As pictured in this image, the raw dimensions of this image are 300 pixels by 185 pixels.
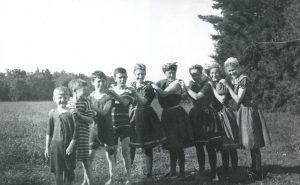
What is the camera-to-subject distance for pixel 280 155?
8.47 m

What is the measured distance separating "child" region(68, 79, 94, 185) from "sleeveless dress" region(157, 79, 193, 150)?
4.50 feet

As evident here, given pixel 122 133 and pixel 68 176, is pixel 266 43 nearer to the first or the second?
pixel 122 133

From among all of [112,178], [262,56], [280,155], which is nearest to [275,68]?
[262,56]

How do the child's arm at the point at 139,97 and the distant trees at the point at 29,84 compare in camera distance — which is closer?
the child's arm at the point at 139,97

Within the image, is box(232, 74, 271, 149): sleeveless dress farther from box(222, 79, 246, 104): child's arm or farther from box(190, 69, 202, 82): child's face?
box(190, 69, 202, 82): child's face

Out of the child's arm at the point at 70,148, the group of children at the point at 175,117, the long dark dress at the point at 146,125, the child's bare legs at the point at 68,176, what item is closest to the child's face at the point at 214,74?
the group of children at the point at 175,117

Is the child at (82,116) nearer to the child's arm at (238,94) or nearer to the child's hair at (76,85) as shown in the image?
the child's hair at (76,85)

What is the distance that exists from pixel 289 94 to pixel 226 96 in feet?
60.0

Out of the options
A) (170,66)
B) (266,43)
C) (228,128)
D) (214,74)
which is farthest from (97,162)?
(266,43)

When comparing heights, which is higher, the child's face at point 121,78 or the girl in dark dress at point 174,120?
the child's face at point 121,78

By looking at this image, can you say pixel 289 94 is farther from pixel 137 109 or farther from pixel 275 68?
pixel 137 109

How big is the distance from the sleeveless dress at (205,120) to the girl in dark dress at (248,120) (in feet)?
1.15

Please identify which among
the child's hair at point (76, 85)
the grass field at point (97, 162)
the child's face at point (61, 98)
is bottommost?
the grass field at point (97, 162)

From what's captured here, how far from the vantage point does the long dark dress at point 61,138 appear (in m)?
5.01
